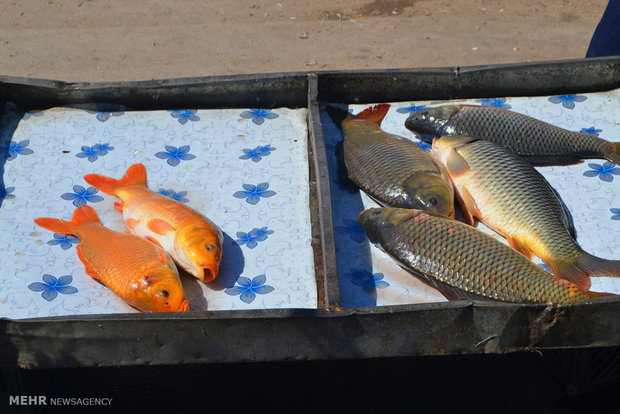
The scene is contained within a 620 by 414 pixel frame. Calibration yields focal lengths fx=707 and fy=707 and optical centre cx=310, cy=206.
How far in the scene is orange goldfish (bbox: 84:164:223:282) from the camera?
245 centimetres

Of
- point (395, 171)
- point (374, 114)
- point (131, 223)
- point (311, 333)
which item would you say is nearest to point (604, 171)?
point (395, 171)

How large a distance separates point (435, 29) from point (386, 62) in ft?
3.00

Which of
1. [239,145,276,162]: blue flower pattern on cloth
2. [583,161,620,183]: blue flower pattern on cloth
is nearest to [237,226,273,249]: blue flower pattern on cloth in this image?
[239,145,276,162]: blue flower pattern on cloth

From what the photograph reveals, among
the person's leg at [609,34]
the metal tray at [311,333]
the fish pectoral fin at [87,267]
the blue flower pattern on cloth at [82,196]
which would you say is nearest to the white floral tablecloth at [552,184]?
the metal tray at [311,333]

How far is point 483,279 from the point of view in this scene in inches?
91.7

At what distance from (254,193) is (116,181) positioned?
58 centimetres

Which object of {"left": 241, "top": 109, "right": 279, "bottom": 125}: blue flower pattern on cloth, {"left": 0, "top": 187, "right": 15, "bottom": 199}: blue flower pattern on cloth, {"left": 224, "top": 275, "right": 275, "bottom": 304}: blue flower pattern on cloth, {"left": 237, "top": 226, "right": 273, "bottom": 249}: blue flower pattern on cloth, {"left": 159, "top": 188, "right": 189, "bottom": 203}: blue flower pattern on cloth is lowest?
{"left": 224, "top": 275, "right": 275, "bottom": 304}: blue flower pattern on cloth

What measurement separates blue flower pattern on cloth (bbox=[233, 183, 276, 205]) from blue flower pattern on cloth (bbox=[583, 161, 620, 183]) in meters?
1.34

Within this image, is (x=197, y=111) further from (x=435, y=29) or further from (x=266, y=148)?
(x=435, y=29)

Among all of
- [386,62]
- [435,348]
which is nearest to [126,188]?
[435,348]

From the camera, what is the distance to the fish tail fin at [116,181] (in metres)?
2.93

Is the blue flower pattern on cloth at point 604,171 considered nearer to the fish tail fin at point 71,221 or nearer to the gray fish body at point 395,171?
the gray fish body at point 395,171

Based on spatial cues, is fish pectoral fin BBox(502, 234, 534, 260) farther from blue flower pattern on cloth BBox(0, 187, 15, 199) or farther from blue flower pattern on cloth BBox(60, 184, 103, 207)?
blue flower pattern on cloth BBox(0, 187, 15, 199)

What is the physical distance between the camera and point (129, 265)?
2.38m
